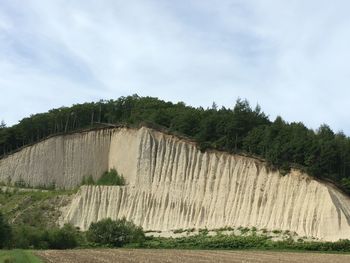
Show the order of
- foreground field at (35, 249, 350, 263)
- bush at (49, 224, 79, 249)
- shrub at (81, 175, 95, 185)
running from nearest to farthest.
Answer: foreground field at (35, 249, 350, 263)
bush at (49, 224, 79, 249)
shrub at (81, 175, 95, 185)

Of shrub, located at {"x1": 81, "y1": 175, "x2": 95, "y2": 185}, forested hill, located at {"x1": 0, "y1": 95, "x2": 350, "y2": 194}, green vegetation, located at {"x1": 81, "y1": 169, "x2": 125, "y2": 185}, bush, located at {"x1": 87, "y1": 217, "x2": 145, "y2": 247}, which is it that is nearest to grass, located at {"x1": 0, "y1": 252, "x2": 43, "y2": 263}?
bush, located at {"x1": 87, "y1": 217, "x2": 145, "y2": 247}

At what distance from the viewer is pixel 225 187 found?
72812 mm

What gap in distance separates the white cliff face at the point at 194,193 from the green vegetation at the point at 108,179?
3.18ft

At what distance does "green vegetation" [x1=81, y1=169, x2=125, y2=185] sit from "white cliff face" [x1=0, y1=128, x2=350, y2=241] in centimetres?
97

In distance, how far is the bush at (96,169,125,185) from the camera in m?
88.2

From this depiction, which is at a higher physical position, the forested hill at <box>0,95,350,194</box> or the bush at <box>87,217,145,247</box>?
the forested hill at <box>0,95,350,194</box>

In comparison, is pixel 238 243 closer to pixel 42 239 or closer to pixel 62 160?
pixel 42 239

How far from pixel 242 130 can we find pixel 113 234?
22.5m

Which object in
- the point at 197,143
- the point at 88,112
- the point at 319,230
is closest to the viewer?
the point at 319,230

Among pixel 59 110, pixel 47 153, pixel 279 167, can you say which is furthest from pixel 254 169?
pixel 59 110

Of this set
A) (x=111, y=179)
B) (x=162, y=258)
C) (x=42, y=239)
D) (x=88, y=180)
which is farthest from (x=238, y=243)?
(x=88, y=180)

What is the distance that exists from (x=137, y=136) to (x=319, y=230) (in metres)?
33.1

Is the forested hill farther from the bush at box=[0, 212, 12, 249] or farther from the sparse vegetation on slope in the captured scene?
the sparse vegetation on slope

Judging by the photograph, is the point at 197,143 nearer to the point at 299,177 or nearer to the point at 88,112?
the point at 299,177
